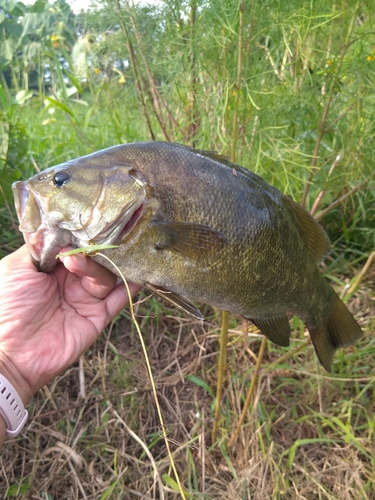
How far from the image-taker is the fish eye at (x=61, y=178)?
54.7 inches

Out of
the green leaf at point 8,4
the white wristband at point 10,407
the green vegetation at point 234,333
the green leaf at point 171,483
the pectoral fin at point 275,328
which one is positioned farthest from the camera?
the green leaf at point 8,4

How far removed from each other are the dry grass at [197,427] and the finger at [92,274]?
277 mm

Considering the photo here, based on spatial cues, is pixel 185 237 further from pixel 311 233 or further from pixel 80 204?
pixel 311 233

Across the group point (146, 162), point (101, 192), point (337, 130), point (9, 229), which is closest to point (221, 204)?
point (146, 162)

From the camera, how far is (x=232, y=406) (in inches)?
89.0

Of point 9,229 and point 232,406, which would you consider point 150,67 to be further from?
point 232,406

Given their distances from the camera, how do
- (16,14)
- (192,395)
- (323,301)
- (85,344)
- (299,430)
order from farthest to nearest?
(16,14)
(192,395)
(299,430)
(85,344)
(323,301)

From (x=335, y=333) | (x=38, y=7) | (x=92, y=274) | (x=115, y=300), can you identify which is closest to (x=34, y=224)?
(x=92, y=274)

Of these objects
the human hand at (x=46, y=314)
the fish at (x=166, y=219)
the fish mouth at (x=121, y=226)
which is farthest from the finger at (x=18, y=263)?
the fish mouth at (x=121, y=226)

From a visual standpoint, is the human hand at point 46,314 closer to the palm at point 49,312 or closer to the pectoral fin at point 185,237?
the palm at point 49,312

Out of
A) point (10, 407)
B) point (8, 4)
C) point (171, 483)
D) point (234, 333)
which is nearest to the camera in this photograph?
point (10, 407)

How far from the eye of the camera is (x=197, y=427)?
2236mm

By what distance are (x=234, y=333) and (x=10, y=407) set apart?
53.6 inches

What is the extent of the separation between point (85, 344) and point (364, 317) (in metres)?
1.64
